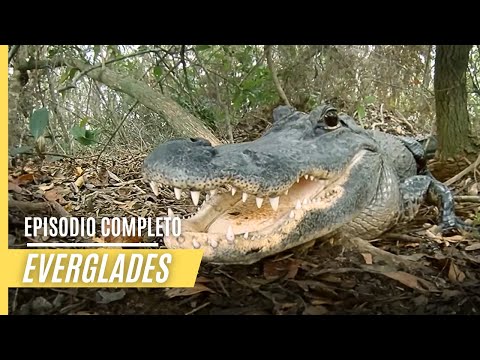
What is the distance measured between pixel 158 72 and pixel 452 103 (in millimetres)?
1163

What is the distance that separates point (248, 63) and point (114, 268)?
925mm

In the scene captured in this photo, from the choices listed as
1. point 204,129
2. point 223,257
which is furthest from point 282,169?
point 204,129

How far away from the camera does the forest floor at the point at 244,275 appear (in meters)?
2.03

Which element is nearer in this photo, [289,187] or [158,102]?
[289,187]

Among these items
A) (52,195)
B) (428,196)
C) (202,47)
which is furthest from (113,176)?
(428,196)

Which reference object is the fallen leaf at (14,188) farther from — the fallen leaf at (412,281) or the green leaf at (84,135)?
the fallen leaf at (412,281)

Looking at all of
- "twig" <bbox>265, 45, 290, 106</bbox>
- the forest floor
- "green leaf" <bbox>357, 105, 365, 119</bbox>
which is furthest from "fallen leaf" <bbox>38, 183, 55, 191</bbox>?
"green leaf" <bbox>357, 105, 365, 119</bbox>

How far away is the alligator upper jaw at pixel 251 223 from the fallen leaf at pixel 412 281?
0.29 m

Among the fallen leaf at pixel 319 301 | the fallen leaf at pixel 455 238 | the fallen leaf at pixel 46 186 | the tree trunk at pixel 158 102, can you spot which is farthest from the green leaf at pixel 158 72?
the fallen leaf at pixel 455 238

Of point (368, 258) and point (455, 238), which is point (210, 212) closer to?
point (368, 258)

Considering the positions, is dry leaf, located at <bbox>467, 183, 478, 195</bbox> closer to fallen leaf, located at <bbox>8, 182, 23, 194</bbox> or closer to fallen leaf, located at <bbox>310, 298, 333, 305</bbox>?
fallen leaf, located at <bbox>310, 298, 333, 305</bbox>

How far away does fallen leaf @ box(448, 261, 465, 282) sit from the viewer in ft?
7.02

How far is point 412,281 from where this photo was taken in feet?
6.94
